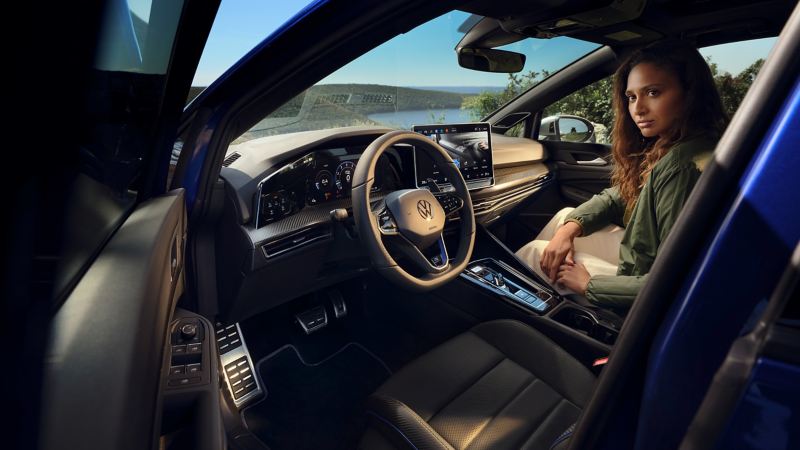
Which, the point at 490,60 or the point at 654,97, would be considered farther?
the point at 490,60

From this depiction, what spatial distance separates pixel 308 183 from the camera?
1.84m

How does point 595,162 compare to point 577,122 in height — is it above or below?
below

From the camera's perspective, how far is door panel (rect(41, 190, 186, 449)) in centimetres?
53

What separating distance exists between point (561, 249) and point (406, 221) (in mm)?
822

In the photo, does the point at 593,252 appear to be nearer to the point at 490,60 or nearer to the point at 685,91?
the point at 685,91

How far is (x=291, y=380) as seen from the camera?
208 cm

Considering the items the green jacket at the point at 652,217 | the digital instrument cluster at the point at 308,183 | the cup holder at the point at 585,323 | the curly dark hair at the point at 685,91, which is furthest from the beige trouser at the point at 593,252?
the digital instrument cluster at the point at 308,183

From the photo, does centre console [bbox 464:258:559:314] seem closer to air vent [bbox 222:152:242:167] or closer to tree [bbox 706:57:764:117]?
tree [bbox 706:57:764:117]

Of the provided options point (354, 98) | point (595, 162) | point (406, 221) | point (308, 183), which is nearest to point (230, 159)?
point (308, 183)

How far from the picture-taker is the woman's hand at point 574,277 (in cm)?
188

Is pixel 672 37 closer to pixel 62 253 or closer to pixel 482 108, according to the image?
pixel 482 108

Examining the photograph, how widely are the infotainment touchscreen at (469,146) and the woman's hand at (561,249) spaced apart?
22.6 inches

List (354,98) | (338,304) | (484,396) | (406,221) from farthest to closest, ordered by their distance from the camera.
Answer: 1. (338,304)
2. (354,98)
3. (406,221)
4. (484,396)

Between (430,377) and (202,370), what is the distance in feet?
2.12
